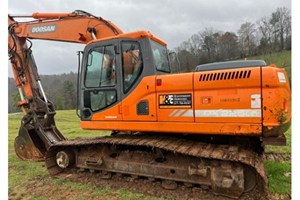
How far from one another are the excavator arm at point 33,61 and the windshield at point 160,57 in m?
1.20

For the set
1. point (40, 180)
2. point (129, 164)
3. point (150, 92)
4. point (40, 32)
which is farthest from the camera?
point (40, 32)

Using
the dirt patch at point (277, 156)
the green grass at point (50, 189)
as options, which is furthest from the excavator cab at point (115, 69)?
the dirt patch at point (277, 156)

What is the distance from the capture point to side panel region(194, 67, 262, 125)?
4250 mm

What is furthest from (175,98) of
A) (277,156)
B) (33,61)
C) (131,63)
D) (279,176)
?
(33,61)

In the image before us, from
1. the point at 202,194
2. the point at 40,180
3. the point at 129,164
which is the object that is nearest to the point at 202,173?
the point at 202,194

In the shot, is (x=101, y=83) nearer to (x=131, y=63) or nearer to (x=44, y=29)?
(x=131, y=63)

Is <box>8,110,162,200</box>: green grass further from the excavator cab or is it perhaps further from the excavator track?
Result: the excavator cab

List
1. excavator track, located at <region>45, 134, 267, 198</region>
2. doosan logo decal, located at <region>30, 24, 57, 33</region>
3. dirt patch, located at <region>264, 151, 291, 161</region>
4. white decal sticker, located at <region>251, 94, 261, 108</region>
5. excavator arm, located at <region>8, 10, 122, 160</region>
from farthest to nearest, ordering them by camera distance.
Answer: doosan logo decal, located at <region>30, 24, 57, 33</region>
dirt patch, located at <region>264, 151, 291, 161</region>
excavator arm, located at <region>8, 10, 122, 160</region>
excavator track, located at <region>45, 134, 267, 198</region>
white decal sticker, located at <region>251, 94, 261, 108</region>

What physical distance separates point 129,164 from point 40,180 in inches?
85.3

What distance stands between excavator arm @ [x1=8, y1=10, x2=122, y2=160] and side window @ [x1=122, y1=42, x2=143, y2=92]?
1.06 meters

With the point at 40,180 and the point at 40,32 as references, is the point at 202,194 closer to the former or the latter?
the point at 40,180

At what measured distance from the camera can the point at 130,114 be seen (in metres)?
5.27

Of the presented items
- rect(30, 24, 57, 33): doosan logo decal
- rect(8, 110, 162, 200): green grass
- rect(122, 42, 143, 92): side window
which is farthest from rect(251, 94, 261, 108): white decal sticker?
rect(30, 24, 57, 33): doosan logo decal

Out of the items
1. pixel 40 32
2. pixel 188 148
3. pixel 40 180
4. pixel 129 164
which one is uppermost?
pixel 40 32
